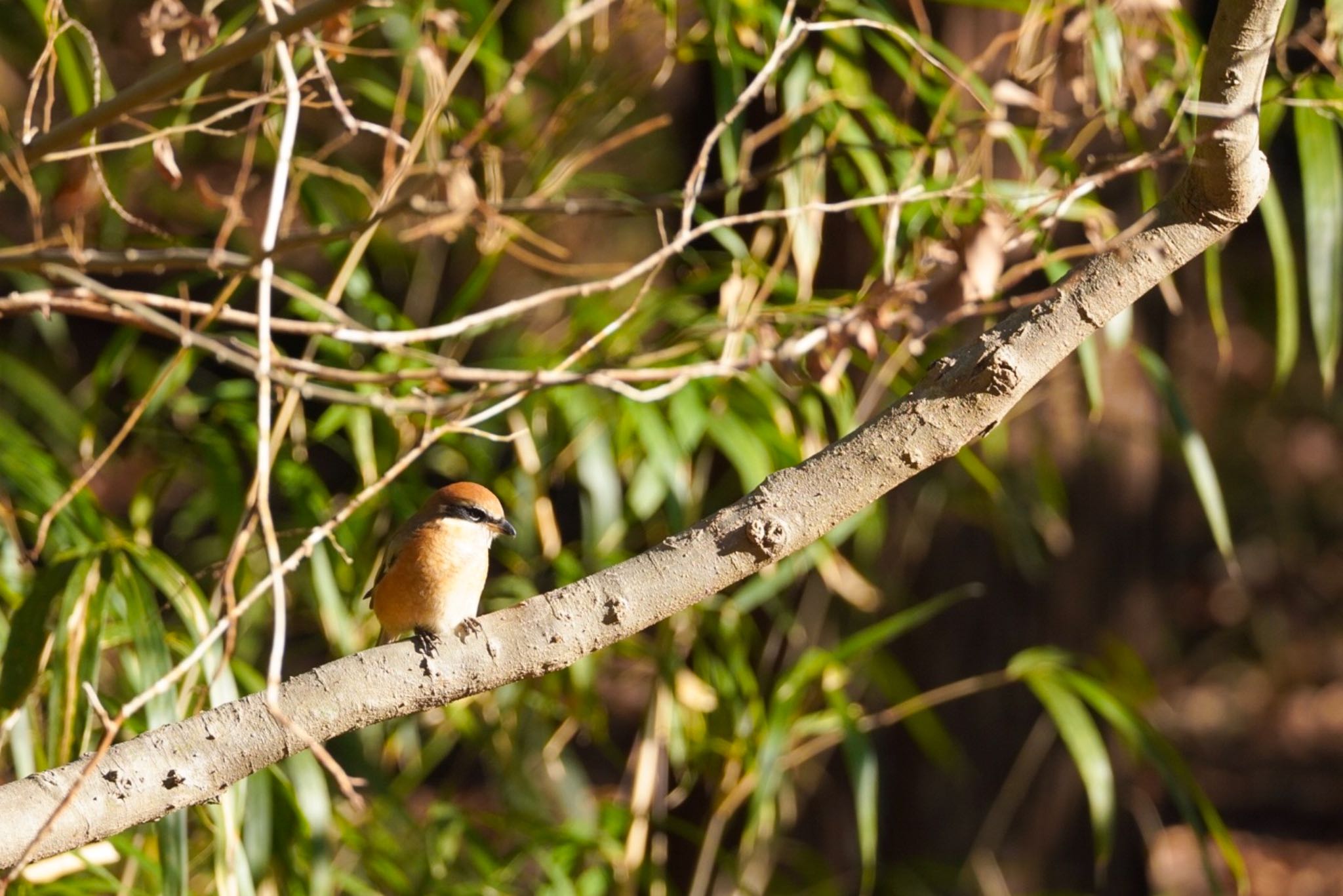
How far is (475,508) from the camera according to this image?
2.47 metres

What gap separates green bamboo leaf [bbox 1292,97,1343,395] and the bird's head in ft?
5.13

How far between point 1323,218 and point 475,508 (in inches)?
67.1

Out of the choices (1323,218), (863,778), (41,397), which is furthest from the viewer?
(41,397)

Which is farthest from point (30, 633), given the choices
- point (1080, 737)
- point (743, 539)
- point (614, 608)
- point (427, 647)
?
point (1080, 737)

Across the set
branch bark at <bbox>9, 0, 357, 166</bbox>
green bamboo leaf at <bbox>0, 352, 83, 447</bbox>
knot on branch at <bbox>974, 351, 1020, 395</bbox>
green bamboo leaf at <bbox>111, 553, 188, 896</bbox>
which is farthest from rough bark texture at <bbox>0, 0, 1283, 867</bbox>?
green bamboo leaf at <bbox>0, 352, 83, 447</bbox>

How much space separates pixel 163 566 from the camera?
239 cm

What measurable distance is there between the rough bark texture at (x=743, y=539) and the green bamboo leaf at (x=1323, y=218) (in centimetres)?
95

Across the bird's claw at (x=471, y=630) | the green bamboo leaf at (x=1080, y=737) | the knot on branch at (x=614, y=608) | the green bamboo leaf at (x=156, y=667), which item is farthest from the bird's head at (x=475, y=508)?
the green bamboo leaf at (x=1080, y=737)

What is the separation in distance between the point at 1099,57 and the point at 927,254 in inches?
25.5

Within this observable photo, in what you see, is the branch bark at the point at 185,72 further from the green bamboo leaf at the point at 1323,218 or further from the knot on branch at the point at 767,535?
the green bamboo leaf at the point at 1323,218

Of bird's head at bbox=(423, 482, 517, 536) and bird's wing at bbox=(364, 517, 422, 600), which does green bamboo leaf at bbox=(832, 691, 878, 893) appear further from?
bird's wing at bbox=(364, 517, 422, 600)

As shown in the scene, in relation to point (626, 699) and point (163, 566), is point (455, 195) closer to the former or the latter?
point (163, 566)

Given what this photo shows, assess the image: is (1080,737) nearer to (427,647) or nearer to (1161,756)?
(1161,756)

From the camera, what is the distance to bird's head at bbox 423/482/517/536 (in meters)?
2.46
